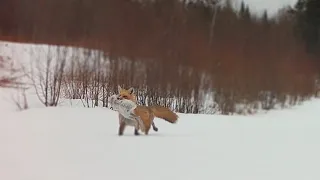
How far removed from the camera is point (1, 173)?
175 cm

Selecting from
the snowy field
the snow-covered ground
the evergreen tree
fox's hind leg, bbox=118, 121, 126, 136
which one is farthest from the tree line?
the evergreen tree

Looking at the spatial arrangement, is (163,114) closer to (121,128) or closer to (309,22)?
(121,128)

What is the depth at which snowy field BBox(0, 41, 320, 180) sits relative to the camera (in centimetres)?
184

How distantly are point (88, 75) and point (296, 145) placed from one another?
4.19ft

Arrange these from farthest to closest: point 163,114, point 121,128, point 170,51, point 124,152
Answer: point 170,51 < point 163,114 < point 121,128 < point 124,152

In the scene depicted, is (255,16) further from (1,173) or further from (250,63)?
(1,173)

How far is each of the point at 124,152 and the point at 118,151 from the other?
0.03 meters

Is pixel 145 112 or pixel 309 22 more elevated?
pixel 309 22

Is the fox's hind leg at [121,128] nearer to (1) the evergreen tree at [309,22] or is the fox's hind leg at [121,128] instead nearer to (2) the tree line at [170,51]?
(2) the tree line at [170,51]

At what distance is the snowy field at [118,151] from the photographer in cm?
184

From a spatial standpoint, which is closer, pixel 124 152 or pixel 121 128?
pixel 124 152

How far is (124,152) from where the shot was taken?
79.7 inches

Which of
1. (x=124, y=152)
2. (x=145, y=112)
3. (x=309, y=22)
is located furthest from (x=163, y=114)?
(x=309, y=22)

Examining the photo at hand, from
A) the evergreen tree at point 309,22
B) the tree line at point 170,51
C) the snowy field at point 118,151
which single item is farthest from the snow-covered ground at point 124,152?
the evergreen tree at point 309,22
